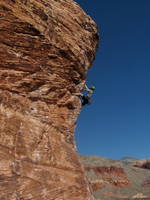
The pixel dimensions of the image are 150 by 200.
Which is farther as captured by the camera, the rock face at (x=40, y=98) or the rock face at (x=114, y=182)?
the rock face at (x=114, y=182)

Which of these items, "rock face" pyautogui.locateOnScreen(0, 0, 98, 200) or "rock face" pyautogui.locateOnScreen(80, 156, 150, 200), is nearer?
"rock face" pyautogui.locateOnScreen(0, 0, 98, 200)

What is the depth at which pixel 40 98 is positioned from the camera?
39.4 ft

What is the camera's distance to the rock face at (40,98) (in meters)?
9.53

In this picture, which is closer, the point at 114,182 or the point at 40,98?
the point at 40,98

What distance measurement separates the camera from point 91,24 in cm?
1560

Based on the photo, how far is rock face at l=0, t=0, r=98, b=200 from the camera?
953 cm

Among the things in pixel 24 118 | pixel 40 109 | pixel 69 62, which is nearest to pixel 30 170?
pixel 24 118

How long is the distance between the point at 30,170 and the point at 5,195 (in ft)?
5.11

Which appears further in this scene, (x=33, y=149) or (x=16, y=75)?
(x=16, y=75)

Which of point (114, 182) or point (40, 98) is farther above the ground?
point (114, 182)

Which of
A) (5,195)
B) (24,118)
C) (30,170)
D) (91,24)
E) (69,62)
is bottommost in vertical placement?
(5,195)

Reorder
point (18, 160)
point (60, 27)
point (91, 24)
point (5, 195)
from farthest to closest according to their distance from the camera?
point (91, 24), point (60, 27), point (18, 160), point (5, 195)

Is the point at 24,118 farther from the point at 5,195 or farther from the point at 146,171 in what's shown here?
the point at 146,171

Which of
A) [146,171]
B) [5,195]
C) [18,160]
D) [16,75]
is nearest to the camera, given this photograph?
[5,195]
